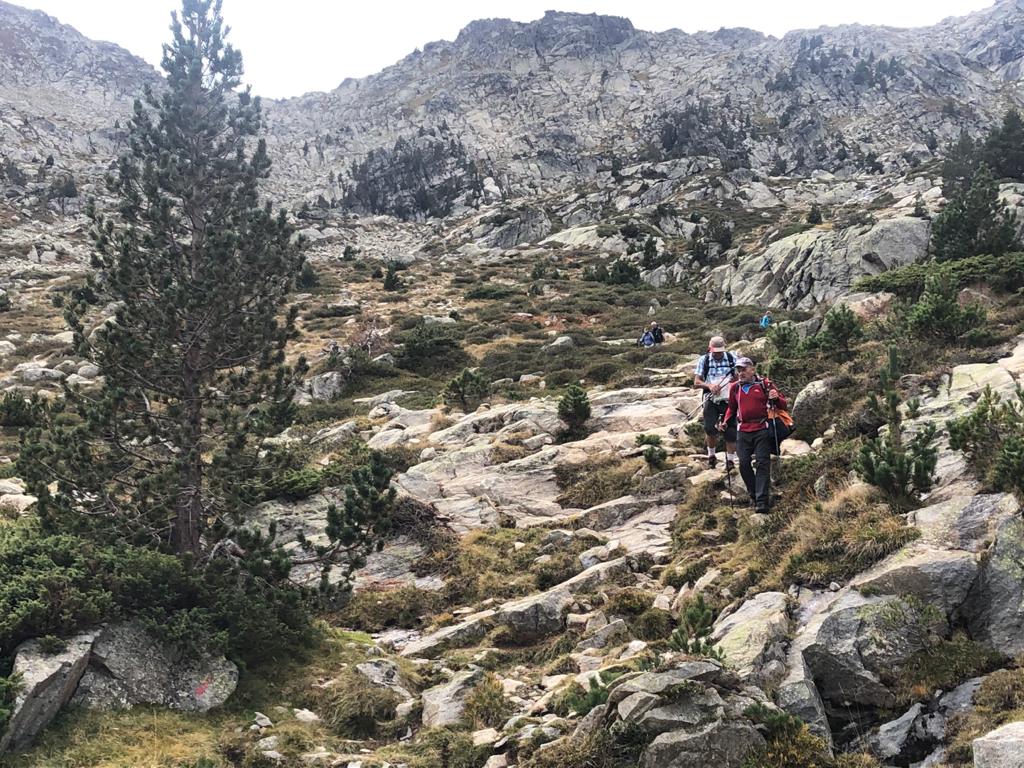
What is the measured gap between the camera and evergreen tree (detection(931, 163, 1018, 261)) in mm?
18422

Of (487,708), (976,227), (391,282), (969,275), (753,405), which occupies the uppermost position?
(976,227)

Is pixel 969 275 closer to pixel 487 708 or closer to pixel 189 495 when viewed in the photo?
pixel 487 708

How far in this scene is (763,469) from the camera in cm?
833

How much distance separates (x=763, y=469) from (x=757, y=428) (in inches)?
20.0

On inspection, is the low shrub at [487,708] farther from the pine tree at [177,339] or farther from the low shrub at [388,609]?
the pine tree at [177,339]

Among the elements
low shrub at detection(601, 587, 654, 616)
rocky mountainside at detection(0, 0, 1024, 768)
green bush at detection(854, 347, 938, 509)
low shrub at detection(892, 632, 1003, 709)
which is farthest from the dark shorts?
low shrub at detection(892, 632, 1003, 709)

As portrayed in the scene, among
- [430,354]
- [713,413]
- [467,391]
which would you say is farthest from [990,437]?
[430,354]

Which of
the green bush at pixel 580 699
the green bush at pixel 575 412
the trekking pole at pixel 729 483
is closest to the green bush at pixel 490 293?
the green bush at pixel 575 412

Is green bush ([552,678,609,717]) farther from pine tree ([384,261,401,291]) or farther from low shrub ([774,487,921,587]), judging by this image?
pine tree ([384,261,401,291])

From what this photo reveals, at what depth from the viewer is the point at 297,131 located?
111875mm

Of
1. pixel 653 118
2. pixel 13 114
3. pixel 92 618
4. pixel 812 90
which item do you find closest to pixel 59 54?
pixel 13 114

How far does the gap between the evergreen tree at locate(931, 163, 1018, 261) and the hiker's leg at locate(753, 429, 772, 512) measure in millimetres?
14623

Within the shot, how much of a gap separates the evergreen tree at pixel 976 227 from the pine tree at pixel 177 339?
18.6m

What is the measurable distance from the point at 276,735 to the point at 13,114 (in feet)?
344
